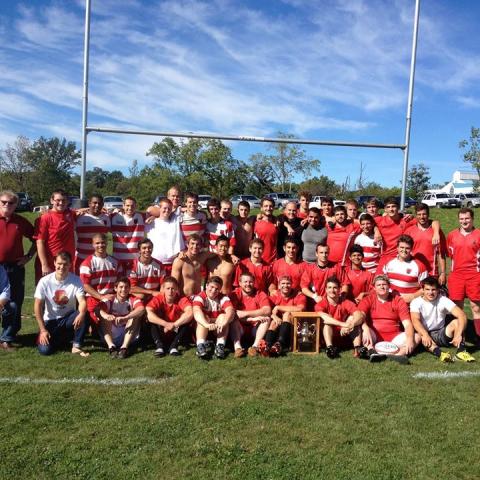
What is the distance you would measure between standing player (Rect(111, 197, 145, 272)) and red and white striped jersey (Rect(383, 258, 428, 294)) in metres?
3.09

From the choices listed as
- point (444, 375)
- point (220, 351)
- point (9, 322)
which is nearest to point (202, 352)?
point (220, 351)

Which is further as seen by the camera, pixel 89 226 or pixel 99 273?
pixel 89 226

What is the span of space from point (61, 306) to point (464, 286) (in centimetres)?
460

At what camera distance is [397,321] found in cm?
519

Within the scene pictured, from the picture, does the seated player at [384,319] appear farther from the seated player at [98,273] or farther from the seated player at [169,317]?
the seated player at [98,273]

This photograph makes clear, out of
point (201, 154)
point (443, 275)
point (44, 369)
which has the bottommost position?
point (44, 369)

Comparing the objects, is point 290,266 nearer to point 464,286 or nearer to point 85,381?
point 464,286

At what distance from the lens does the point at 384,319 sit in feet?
17.0

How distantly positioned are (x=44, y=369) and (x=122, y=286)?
1.13 meters

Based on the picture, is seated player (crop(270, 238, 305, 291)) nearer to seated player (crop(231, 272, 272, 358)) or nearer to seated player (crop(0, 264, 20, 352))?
seated player (crop(231, 272, 272, 358))

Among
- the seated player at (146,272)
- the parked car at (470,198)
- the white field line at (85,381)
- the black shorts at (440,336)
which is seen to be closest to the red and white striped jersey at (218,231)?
the seated player at (146,272)

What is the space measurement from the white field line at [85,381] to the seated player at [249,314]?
1.04 meters

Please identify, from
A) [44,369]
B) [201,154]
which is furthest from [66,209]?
[201,154]

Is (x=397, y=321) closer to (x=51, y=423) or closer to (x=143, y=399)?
(x=143, y=399)
